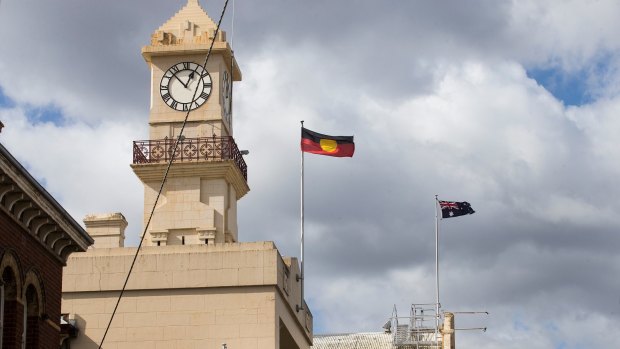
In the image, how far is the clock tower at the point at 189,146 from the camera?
58656 mm

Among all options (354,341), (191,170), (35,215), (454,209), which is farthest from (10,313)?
(354,341)

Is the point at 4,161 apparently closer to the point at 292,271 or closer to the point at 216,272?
the point at 216,272

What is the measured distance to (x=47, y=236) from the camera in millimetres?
38000

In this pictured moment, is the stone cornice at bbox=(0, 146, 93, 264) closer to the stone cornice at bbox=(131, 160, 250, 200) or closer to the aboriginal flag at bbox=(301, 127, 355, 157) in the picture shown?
the stone cornice at bbox=(131, 160, 250, 200)

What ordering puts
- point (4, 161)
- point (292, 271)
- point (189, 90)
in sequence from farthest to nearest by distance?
point (189, 90) → point (292, 271) → point (4, 161)

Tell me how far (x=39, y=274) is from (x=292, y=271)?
19.6 meters

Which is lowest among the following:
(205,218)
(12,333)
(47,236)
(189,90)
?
(12,333)

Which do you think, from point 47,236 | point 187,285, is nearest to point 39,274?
point 47,236

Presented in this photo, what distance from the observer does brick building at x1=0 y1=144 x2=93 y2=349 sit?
34906 mm

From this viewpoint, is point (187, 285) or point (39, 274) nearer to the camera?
point (39, 274)

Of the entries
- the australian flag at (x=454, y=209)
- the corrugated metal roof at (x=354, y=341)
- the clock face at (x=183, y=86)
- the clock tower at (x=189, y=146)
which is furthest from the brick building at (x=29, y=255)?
the corrugated metal roof at (x=354, y=341)

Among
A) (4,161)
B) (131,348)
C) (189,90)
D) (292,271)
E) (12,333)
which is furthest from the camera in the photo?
(189,90)

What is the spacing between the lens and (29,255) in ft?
121

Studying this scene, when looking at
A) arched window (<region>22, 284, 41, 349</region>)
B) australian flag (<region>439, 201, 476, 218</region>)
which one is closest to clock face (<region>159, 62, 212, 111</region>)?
australian flag (<region>439, 201, 476, 218</region>)
